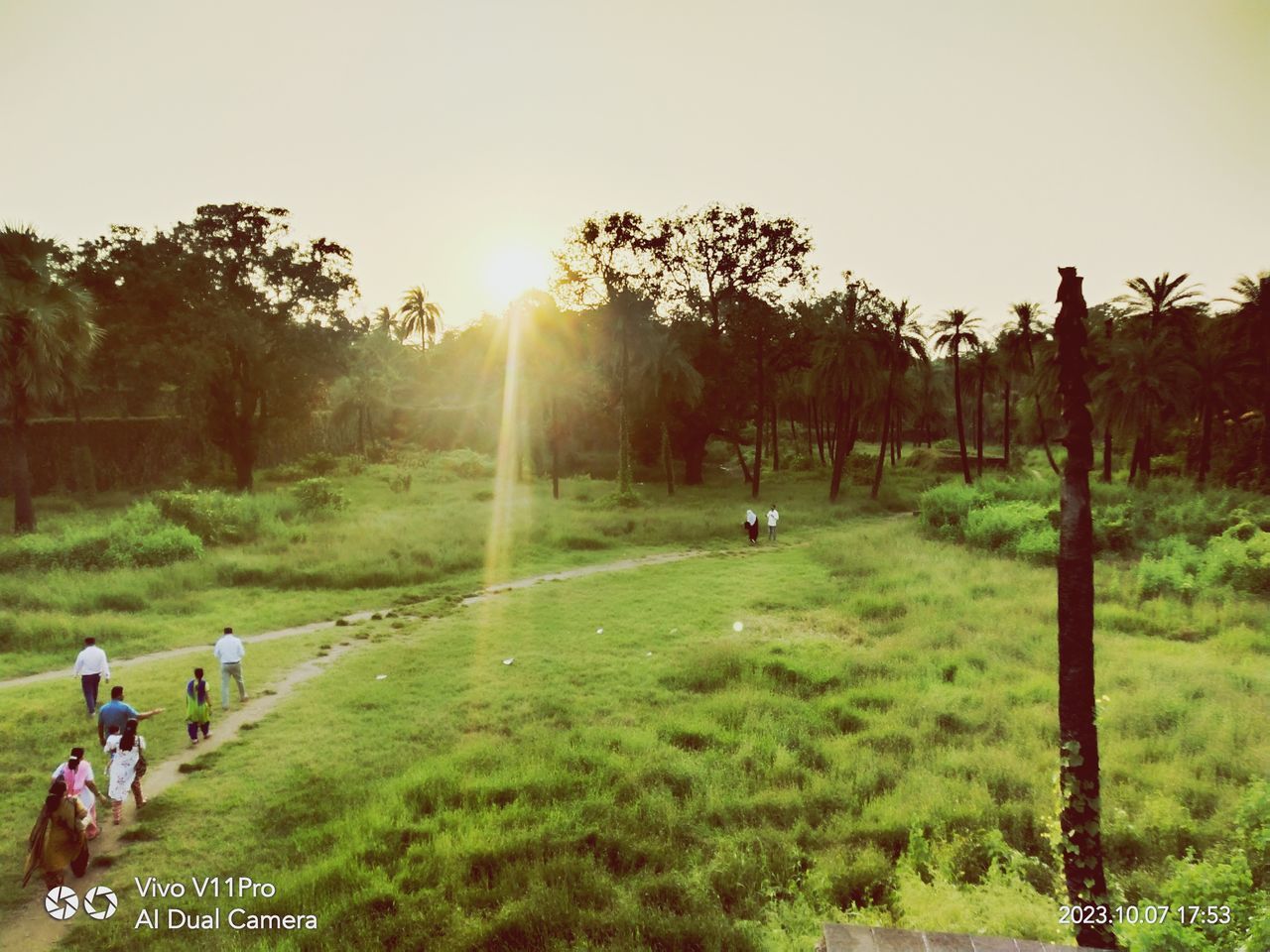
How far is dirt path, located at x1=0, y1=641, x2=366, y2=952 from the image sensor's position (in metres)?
6.85

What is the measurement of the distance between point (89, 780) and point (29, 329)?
2522 centimetres

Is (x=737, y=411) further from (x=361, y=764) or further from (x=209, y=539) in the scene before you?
(x=361, y=764)

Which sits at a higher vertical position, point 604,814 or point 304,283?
point 304,283

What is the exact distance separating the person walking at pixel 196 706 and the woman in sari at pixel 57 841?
326 centimetres

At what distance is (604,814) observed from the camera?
8.80m

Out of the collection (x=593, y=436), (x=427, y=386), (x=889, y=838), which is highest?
(x=427, y=386)

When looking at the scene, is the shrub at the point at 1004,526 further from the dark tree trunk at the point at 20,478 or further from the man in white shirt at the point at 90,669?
the dark tree trunk at the point at 20,478

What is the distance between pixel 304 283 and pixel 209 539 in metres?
19.9

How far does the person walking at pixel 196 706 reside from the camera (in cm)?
1095

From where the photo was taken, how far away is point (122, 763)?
350 inches

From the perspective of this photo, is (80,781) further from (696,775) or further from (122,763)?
(696,775)

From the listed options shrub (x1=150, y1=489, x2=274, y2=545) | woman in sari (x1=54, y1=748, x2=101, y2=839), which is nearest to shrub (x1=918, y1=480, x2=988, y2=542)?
shrub (x1=150, y1=489, x2=274, y2=545)

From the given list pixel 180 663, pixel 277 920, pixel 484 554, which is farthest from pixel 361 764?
pixel 484 554
